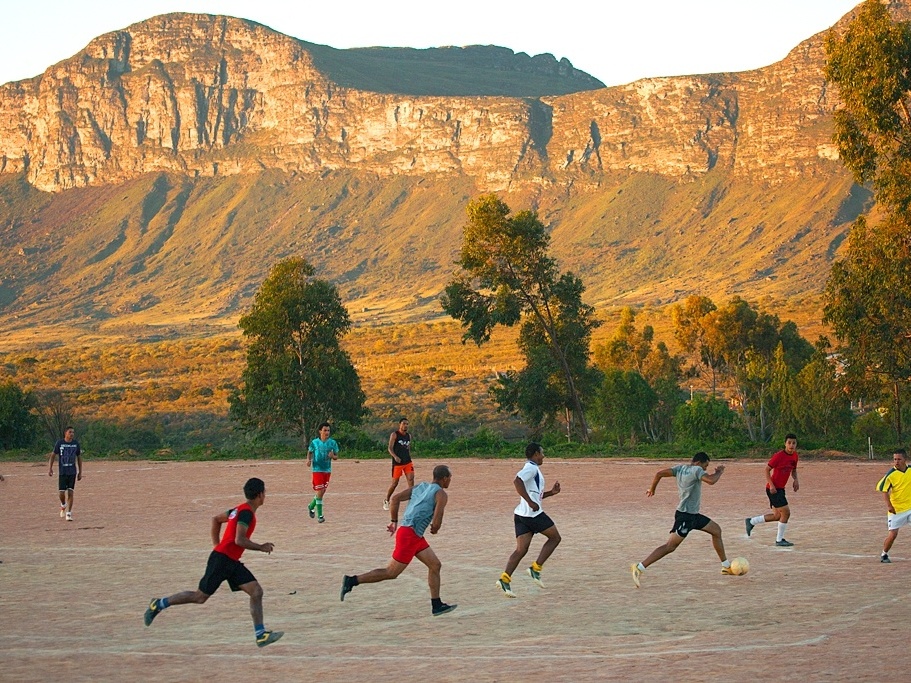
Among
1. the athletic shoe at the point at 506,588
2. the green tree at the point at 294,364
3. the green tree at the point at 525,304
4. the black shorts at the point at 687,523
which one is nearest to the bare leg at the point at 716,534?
the black shorts at the point at 687,523

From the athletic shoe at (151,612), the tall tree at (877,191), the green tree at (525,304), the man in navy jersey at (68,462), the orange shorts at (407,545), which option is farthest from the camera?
the green tree at (525,304)

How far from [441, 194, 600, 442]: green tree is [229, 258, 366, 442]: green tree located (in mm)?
5152

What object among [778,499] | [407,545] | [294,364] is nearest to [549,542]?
[407,545]

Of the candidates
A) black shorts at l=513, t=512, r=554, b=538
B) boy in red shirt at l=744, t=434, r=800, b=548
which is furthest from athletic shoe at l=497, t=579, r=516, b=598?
boy in red shirt at l=744, t=434, r=800, b=548

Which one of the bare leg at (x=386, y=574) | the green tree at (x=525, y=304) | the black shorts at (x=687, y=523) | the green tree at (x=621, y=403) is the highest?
the green tree at (x=525, y=304)

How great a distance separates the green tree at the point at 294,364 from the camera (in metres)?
50.8

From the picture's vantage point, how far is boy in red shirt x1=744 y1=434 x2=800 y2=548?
20.5 meters

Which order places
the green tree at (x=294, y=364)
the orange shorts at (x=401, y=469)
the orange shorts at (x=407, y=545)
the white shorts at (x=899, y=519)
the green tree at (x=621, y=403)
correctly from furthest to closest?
the green tree at (x=621, y=403) < the green tree at (x=294, y=364) < the orange shorts at (x=401, y=469) < the white shorts at (x=899, y=519) < the orange shorts at (x=407, y=545)

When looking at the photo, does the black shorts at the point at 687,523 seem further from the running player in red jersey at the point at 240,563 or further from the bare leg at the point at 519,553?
the running player in red jersey at the point at 240,563

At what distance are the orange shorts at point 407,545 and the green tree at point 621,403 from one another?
41.6 metres

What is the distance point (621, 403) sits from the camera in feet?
186

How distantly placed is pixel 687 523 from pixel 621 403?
3985 centimetres

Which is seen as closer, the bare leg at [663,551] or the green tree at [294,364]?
the bare leg at [663,551]

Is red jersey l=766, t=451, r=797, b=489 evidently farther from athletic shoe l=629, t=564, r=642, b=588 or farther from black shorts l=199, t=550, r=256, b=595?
black shorts l=199, t=550, r=256, b=595
